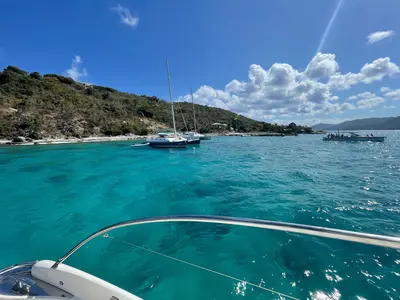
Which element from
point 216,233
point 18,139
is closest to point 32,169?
point 216,233

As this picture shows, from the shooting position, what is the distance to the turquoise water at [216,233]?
3.88 metres

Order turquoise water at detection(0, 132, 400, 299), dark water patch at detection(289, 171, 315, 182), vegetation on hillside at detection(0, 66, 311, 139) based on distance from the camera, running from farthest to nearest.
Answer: vegetation on hillside at detection(0, 66, 311, 139) → dark water patch at detection(289, 171, 315, 182) → turquoise water at detection(0, 132, 400, 299)

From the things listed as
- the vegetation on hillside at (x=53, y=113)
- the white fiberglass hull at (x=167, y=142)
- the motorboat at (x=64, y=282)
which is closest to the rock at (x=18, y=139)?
the vegetation on hillside at (x=53, y=113)

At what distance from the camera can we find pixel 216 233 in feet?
19.3

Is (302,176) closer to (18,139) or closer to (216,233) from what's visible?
(216,233)

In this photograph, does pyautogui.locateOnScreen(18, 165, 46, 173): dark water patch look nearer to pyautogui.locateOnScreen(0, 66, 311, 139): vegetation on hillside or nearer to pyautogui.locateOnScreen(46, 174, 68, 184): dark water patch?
pyautogui.locateOnScreen(46, 174, 68, 184): dark water patch

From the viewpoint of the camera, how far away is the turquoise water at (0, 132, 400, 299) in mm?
3879

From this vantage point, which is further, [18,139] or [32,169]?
[18,139]

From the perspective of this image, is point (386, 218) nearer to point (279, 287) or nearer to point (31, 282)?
point (279, 287)

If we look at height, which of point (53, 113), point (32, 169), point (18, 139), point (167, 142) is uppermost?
point (53, 113)

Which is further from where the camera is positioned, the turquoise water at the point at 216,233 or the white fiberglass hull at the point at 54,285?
the turquoise water at the point at 216,233

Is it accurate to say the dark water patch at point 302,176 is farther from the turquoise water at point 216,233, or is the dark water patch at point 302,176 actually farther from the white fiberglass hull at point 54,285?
the white fiberglass hull at point 54,285

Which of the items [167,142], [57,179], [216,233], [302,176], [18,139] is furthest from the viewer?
[18,139]

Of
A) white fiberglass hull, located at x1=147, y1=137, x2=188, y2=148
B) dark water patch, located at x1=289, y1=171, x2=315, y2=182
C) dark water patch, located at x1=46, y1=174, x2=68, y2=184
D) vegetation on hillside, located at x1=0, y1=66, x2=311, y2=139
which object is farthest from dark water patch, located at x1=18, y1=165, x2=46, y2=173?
vegetation on hillside, located at x1=0, y1=66, x2=311, y2=139
